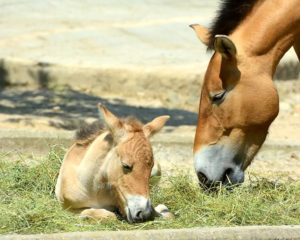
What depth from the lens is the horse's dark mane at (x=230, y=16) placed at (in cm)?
622

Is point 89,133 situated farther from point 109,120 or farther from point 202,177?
point 202,177

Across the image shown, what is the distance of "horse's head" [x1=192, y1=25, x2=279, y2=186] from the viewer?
20.0 feet

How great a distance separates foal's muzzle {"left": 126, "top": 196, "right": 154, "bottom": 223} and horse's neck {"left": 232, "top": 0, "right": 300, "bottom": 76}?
1.28 m

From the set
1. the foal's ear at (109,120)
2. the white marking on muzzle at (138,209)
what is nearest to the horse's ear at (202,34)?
the foal's ear at (109,120)

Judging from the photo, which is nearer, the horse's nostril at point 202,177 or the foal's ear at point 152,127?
the foal's ear at point 152,127

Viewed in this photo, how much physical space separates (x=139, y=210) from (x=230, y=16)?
1575 millimetres

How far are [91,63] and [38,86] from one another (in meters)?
0.93

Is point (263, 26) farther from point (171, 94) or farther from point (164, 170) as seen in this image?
point (171, 94)

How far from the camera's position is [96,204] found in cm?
598

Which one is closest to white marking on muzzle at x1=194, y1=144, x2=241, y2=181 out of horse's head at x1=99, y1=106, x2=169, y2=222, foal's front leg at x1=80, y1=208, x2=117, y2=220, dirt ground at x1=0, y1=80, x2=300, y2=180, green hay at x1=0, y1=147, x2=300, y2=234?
green hay at x1=0, y1=147, x2=300, y2=234

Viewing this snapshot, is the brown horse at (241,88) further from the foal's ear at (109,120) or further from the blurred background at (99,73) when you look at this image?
the blurred background at (99,73)

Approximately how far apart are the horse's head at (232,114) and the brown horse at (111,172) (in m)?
0.35

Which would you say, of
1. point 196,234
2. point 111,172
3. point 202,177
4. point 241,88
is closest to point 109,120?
point 111,172

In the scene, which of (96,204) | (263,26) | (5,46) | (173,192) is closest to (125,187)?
(96,204)
